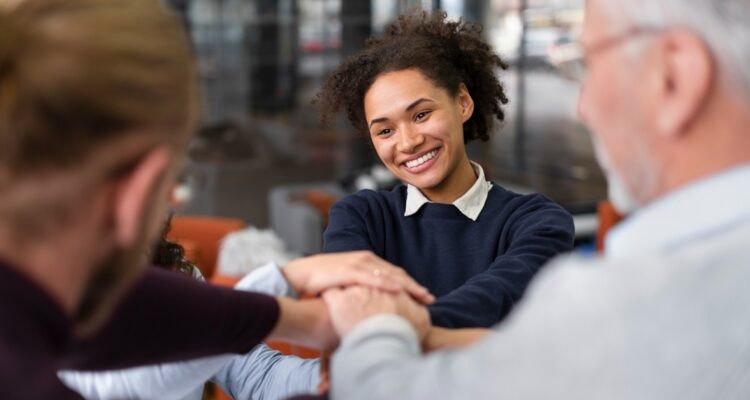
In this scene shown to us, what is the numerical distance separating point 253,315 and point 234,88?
676cm

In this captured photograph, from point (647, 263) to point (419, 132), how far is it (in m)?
1.12

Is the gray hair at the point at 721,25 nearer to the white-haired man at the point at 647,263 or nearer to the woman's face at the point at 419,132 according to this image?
the white-haired man at the point at 647,263

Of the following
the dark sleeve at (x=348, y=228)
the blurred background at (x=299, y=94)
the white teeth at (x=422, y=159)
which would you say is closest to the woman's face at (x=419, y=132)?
the white teeth at (x=422, y=159)

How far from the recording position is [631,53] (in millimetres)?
833

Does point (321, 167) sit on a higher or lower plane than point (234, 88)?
lower

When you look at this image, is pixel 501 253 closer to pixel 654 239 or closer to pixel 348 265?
pixel 348 265

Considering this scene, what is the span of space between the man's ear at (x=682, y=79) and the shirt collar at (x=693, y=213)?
0.06 meters

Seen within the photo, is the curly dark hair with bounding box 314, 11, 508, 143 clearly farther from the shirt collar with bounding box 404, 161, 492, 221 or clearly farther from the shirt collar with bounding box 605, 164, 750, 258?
the shirt collar with bounding box 605, 164, 750, 258

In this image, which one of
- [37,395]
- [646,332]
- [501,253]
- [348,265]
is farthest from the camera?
[501,253]

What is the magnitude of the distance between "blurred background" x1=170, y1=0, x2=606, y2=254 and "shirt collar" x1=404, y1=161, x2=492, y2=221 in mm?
5356

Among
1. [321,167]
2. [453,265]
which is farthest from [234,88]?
[453,265]

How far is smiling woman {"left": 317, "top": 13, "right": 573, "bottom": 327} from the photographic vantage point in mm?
1721

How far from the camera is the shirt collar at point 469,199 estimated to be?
71.2 inches

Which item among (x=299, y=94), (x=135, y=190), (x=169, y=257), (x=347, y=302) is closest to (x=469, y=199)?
(x=169, y=257)
